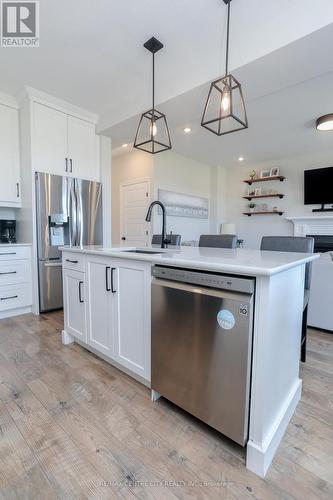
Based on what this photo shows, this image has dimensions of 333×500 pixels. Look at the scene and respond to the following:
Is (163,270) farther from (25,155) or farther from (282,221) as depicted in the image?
(282,221)

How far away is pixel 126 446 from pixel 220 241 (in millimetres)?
1923

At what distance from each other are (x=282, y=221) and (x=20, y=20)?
5265mm

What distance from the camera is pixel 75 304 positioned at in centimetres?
222

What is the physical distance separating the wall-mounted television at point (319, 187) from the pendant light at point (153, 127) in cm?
299

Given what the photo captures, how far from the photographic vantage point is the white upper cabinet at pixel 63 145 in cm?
317

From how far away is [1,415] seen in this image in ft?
4.86

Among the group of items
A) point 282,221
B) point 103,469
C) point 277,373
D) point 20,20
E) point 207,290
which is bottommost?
point 103,469

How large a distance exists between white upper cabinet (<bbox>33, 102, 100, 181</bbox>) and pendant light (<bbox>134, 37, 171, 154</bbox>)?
73cm

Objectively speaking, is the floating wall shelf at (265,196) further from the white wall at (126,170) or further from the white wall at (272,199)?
the white wall at (126,170)

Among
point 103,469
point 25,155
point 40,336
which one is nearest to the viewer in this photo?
point 103,469

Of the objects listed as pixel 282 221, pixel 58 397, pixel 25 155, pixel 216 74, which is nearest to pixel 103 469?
pixel 58 397

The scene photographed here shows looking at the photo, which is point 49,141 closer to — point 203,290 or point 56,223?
point 56,223

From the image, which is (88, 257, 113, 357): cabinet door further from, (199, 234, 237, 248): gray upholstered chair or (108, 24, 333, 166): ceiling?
(108, 24, 333, 166): ceiling

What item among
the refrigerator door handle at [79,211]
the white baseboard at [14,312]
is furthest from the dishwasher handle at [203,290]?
the white baseboard at [14,312]
